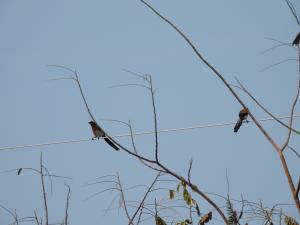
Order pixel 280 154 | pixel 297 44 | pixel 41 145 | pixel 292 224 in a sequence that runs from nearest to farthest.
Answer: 1. pixel 280 154
2. pixel 297 44
3. pixel 292 224
4. pixel 41 145

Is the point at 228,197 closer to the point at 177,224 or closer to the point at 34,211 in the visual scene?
the point at 177,224

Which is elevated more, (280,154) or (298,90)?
(298,90)

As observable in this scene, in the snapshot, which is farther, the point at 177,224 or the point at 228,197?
the point at 177,224

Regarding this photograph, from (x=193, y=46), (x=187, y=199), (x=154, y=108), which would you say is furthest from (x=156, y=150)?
(x=187, y=199)

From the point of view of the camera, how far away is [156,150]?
0.82 m

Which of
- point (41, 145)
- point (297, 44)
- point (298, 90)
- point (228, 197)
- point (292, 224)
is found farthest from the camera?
point (41, 145)

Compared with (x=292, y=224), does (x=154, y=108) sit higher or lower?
higher

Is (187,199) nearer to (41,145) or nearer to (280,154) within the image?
(280,154)

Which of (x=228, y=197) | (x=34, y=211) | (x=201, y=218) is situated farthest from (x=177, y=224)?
(x=34, y=211)

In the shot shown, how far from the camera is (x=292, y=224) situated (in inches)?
48.4

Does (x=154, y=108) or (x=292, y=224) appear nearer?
Answer: (x=154, y=108)

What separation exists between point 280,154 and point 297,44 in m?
0.42

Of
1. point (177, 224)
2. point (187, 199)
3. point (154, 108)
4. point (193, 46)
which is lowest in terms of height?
point (177, 224)

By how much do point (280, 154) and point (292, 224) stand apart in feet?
2.18
